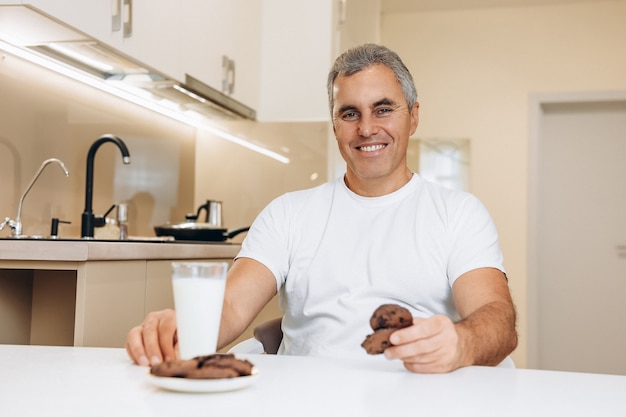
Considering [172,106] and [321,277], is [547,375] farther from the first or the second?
[172,106]

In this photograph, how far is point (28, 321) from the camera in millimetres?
2109

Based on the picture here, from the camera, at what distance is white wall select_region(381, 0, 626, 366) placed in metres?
5.39

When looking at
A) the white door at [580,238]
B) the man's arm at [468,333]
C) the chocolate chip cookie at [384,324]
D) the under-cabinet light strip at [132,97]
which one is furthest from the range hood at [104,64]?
the white door at [580,238]

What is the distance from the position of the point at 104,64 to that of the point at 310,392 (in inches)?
85.1

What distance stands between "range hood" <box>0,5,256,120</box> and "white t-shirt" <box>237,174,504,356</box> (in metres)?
0.94

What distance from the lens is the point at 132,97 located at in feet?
10.6

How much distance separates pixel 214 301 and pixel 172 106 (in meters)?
2.80

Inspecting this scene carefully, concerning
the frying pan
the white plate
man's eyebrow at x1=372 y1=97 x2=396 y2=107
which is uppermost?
man's eyebrow at x1=372 y1=97 x2=396 y2=107

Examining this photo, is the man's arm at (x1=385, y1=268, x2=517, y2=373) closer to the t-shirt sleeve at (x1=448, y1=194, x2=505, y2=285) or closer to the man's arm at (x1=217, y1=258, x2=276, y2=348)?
the t-shirt sleeve at (x1=448, y1=194, x2=505, y2=285)

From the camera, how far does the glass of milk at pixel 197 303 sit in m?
0.84

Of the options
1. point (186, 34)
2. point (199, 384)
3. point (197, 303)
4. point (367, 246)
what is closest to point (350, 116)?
point (367, 246)

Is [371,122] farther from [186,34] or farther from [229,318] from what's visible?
[186,34]

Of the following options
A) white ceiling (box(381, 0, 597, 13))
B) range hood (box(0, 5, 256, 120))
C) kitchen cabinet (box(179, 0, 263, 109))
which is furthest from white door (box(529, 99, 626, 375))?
range hood (box(0, 5, 256, 120))

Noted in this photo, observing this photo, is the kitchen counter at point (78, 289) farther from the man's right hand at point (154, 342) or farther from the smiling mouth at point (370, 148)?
the man's right hand at point (154, 342)
